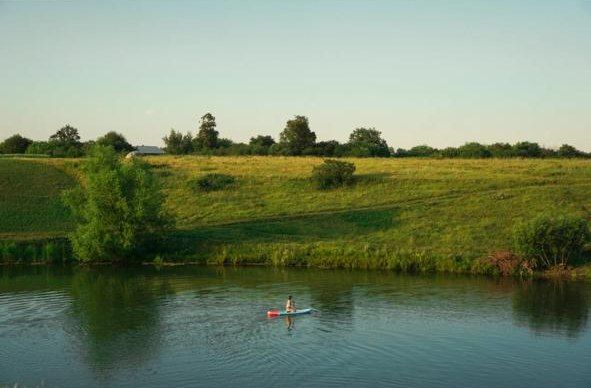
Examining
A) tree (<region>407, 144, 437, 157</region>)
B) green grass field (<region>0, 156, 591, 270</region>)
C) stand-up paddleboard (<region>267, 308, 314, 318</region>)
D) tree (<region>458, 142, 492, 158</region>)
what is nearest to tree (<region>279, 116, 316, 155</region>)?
tree (<region>407, 144, 437, 157</region>)

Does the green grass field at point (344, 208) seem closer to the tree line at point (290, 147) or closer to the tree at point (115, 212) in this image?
the tree at point (115, 212)

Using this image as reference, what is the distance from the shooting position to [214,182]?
94312mm

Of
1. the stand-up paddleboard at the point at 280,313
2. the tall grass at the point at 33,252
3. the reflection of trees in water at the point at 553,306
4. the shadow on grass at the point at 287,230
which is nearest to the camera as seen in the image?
the reflection of trees in water at the point at 553,306

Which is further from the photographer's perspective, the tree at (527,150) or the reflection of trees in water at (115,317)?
the tree at (527,150)

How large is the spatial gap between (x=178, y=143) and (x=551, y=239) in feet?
414

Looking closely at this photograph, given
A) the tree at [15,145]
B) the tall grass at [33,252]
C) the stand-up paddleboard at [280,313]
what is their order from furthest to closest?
1. the tree at [15,145]
2. the tall grass at [33,252]
3. the stand-up paddleboard at [280,313]

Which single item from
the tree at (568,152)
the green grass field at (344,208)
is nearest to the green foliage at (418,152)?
the tree at (568,152)

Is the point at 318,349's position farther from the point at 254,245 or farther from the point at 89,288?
the point at 254,245

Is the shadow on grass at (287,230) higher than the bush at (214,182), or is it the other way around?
the bush at (214,182)

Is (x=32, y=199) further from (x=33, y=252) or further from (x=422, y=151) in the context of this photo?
(x=422, y=151)

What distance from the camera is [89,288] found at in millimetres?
54188

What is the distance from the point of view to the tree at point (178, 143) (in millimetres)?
166875

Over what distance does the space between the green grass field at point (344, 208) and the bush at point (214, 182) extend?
1155mm

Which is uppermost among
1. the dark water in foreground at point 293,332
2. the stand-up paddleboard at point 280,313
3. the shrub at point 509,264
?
the shrub at point 509,264
